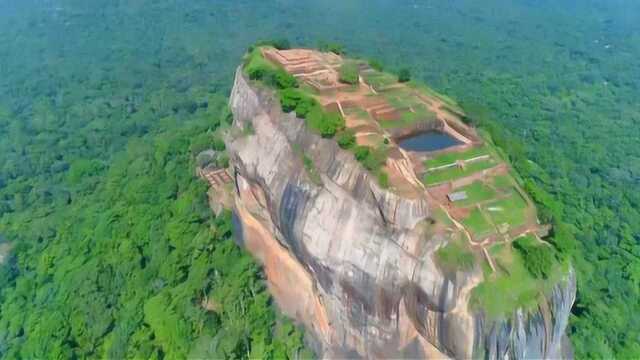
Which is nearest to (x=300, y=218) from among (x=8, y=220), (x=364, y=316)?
(x=364, y=316)

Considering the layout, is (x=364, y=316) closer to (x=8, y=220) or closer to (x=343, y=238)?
(x=343, y=238)

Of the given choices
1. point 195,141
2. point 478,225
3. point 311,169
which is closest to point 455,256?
point 478,225

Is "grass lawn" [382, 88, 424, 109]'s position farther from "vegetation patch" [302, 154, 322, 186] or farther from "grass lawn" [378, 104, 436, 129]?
"vegetation patch" [302, 154, 322, 186]

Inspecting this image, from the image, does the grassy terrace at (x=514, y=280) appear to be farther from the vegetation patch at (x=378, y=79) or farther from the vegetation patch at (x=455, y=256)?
the vegetation patch at (x=378, y=79)

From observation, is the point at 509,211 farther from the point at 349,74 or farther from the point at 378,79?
the point at 378,79

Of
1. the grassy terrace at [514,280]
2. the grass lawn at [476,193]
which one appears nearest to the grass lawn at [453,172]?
the grass lawn at [476,193]

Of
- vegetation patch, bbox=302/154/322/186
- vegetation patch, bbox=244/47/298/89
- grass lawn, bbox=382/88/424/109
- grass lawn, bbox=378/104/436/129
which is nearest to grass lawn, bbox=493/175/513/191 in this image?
grass lawn, bbox=378/104/436/129
